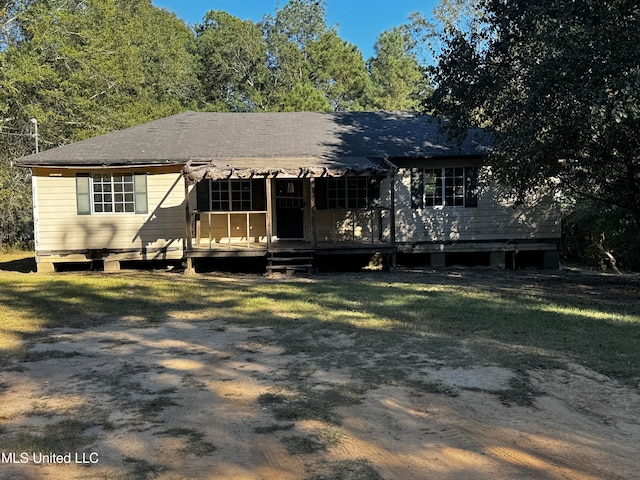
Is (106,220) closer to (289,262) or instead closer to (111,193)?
(111,193)

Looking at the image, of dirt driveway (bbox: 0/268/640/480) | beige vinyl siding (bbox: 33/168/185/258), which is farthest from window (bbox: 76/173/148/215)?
dirt driveway (bbox: 0/268/640/480)

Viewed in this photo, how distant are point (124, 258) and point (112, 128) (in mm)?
13734

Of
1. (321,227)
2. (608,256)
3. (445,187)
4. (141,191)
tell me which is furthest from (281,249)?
(608,256)

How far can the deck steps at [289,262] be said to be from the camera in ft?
43.9

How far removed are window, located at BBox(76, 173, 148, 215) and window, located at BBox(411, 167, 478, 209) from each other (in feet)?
24.2

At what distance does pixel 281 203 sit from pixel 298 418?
456 inches

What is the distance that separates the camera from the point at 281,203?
15.4m

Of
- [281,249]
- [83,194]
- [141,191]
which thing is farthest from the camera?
[141,191]

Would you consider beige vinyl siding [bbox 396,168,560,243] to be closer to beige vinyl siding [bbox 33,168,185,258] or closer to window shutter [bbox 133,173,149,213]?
beige vinyl siding [bbox 33,168,185,258]

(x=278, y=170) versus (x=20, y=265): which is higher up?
(x=278, y=170)

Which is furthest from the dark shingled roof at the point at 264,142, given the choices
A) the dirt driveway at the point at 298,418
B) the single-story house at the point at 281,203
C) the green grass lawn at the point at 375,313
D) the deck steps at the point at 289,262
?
the dirt driveway at the point at 298,418

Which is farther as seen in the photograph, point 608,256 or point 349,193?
point 608,256

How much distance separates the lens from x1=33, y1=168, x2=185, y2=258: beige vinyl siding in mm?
14539

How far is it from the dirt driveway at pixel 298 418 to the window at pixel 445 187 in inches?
379
